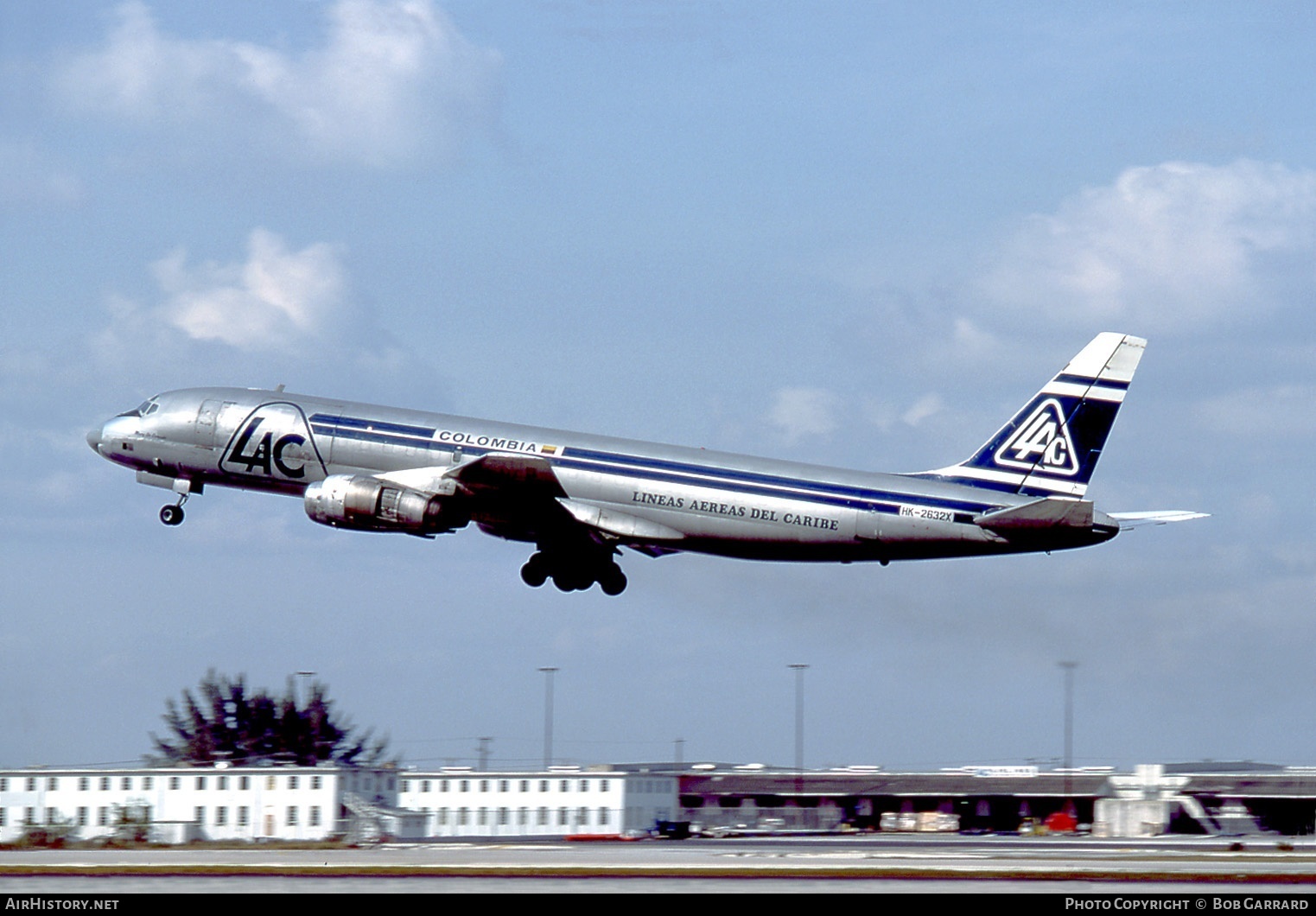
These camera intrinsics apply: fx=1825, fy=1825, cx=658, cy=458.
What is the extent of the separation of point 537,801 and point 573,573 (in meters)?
41.9

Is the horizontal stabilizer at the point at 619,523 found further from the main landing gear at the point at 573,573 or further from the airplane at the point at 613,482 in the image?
the main landing gear at the point at 573,573

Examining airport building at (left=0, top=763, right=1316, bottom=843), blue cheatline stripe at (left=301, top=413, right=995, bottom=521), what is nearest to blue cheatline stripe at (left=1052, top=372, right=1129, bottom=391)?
blue cheatline stripe at (left=301, top=413, right=995, bottom=521)

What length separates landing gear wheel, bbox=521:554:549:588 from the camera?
63.0 m

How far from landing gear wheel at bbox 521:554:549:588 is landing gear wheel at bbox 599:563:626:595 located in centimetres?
199

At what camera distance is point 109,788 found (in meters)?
97.4

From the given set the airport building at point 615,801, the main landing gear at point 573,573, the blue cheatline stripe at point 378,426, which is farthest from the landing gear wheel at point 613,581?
the airport building at point 615,801

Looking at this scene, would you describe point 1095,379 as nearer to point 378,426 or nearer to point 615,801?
point 378,426

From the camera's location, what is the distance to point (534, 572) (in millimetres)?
63188

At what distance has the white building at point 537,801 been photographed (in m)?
98.3

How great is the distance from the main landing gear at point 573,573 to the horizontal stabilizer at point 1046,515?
15253mm
